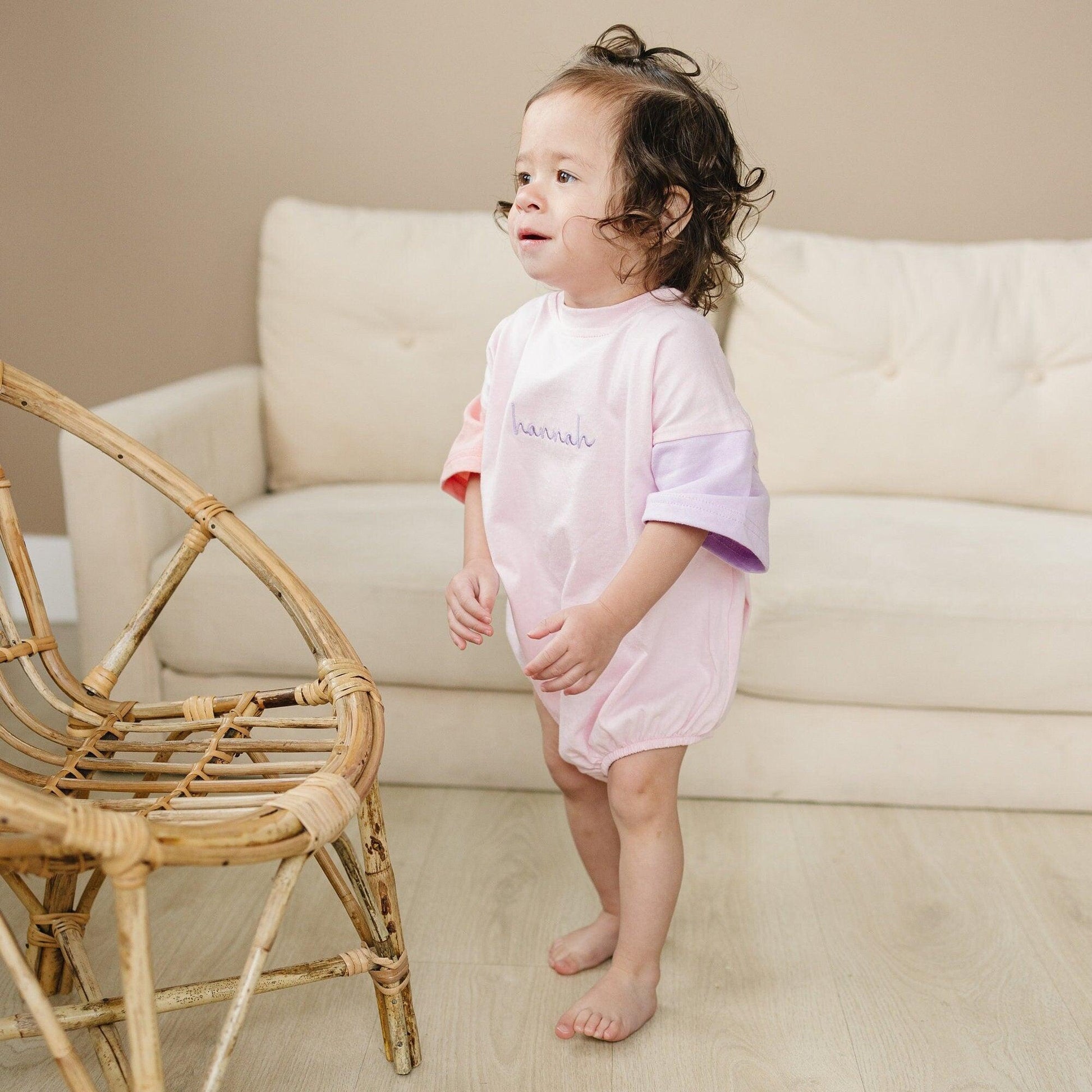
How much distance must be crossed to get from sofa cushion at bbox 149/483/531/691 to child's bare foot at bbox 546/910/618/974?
0.36 metres

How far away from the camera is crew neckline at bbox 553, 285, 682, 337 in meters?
1.03

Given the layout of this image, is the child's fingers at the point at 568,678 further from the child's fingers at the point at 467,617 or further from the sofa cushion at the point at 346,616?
the sofa cushion at the point at 346,616

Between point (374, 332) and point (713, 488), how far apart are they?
108 centimetres

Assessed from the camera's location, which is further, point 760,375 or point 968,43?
point 968,43

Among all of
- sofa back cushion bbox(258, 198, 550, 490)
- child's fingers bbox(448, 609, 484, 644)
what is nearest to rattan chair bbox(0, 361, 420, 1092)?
child's fingers bbox(448, 609, 484, 644)

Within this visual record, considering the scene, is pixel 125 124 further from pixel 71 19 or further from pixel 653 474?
pixel 653 474

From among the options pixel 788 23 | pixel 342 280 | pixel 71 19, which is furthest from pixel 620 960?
pixel 71 19

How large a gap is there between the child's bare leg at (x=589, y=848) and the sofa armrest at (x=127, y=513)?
2.08 ft

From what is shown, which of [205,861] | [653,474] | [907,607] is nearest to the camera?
[205,861]

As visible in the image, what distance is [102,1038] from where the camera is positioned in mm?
936

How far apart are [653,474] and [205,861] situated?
0.50 meters

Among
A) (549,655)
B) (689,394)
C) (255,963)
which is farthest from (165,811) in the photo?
(689,394)

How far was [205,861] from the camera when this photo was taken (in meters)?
0.71

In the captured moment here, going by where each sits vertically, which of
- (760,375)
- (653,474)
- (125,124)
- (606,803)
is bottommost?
(606,803)
